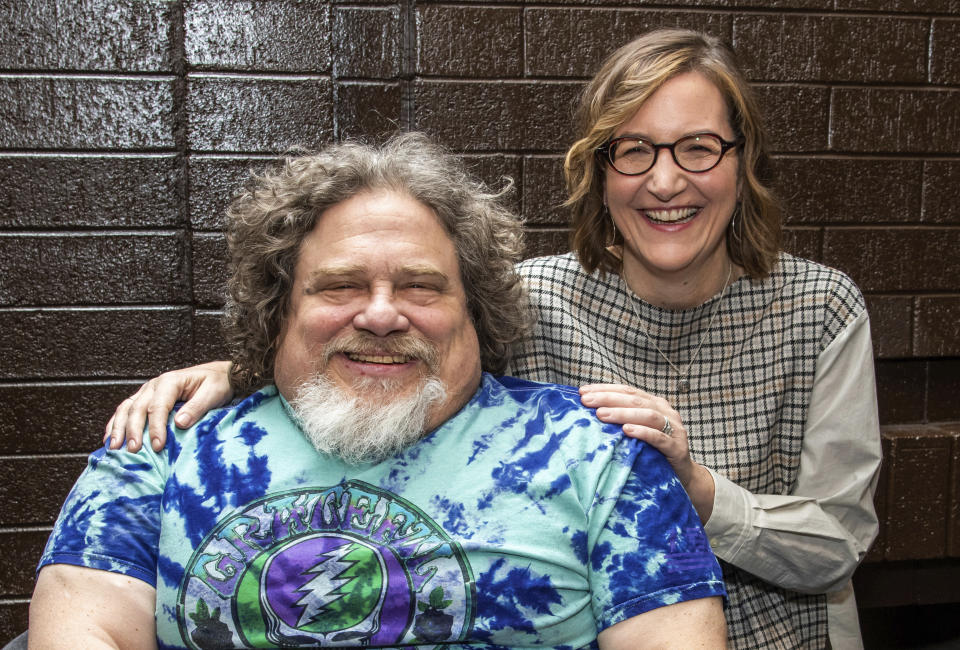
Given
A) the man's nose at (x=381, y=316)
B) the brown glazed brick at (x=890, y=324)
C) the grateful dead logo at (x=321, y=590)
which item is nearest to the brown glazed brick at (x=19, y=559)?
the grateful dead logo at (x=321, y=590)

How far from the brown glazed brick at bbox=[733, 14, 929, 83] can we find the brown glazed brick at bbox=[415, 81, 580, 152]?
65 cm

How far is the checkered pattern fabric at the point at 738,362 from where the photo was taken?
2.15m

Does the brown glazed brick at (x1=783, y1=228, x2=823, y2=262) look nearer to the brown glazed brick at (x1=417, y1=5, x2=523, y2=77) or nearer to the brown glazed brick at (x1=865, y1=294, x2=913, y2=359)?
the brown glazed brick at (x1=865, y1=294, x2=913, y2=359)

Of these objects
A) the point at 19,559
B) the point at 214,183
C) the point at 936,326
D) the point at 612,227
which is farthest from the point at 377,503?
the point at 936,326

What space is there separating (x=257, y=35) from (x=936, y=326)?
8.47 ft

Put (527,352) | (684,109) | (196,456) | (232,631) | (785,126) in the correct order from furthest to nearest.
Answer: (785,126)
(527,352)
(684,109)
(196,456)
(232,631)

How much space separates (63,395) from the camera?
2865 mm

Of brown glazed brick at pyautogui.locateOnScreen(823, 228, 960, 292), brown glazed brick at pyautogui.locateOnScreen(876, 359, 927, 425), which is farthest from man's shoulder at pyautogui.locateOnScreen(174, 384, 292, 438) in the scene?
brown glazed brick at pyautogui.locateOnScreen(876, 359, 927, 425)

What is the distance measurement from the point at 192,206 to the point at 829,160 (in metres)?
2.18

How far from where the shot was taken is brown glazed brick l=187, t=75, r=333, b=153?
276 centimetres

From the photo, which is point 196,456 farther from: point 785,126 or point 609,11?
point 785,126

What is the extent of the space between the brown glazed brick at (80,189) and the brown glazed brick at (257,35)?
1.24ft

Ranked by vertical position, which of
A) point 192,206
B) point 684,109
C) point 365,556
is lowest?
point 365,556

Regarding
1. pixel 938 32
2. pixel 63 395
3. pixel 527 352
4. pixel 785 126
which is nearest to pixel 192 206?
pixel 63 395
